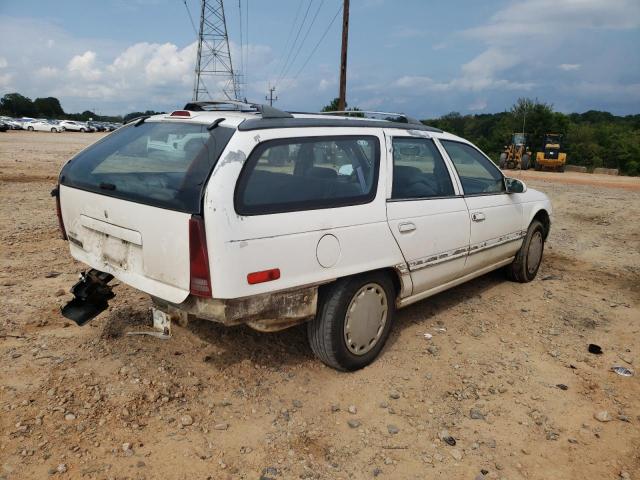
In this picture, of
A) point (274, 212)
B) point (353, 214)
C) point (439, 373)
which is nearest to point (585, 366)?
point (439, 373)

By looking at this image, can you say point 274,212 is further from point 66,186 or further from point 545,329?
point 545,329

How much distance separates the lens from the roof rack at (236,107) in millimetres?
3149

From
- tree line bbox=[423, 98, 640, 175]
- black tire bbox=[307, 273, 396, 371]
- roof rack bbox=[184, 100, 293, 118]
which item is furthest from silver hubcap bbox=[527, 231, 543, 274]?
tree line bbox=[423, 98, 640, 175]

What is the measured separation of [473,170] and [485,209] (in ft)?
1.39

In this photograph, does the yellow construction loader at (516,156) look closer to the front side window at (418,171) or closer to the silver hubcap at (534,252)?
the silver hubcap at (534,252)

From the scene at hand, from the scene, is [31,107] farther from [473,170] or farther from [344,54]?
[473,170]

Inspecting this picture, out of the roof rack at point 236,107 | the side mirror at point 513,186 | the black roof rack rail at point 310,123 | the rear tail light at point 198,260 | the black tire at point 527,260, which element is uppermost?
the roof rack at point 236,107

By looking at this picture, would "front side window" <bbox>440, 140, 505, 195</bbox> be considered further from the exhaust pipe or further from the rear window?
the exhaust pipe

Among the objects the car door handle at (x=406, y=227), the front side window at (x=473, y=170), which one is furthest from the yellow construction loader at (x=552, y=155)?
the car door handle at (x=406, y=227)

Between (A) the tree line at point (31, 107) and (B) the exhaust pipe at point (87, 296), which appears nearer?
(B) the exhaust pipe at point (87, 296)

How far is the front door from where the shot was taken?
4398 millimetres

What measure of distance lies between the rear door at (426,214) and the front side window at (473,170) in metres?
0.22

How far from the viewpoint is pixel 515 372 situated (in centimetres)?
366

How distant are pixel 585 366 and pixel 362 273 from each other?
78.3 inches
